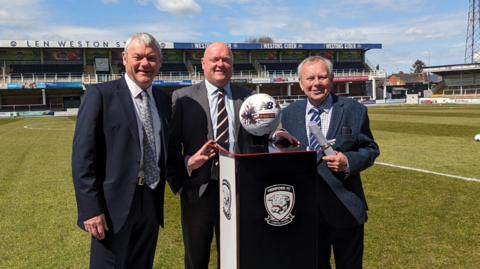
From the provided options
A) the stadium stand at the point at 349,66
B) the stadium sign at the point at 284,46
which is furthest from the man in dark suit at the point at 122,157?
the stadium stand at the point at 349,66

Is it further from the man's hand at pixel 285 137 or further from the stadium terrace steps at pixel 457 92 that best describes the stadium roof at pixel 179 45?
the man's hand at pixel 285 137

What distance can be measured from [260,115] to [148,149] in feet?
2.75

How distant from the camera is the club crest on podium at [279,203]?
193 cm

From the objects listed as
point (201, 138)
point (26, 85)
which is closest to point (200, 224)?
point (201, 138)

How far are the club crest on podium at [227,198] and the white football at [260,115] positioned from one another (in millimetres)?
381

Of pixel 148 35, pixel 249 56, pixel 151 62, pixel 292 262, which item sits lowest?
pixel 292 262

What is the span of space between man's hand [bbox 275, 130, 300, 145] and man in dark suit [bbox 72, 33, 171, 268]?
0.80 m

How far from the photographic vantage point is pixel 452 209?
15.4 feet

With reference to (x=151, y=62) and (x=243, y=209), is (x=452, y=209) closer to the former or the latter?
(x=243, y=209)

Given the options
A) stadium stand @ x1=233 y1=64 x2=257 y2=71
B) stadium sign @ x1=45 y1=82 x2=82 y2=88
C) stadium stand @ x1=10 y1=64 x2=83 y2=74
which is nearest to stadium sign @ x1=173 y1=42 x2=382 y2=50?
stadium stand @ x1=233 y1=64 x2=257 y2=71

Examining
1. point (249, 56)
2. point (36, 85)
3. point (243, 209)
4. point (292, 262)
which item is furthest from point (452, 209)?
point (249, 56)

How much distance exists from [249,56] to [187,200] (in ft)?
168

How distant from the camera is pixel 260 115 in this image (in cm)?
214

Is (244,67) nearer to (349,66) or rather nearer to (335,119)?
(349,66)
